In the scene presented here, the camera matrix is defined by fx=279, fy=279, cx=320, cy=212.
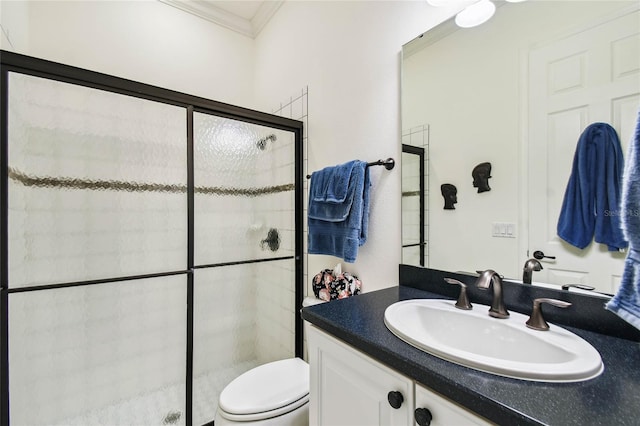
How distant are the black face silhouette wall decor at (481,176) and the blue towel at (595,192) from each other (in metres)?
0.23

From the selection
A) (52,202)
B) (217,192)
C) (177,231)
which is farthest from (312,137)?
(52,202)

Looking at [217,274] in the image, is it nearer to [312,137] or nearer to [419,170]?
[312,137]

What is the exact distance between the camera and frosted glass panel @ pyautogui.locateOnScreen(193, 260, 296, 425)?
155 centimetres

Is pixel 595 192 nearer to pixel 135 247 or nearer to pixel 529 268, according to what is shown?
pixel 529 268

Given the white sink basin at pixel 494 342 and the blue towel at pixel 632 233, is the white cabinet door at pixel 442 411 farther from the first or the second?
the blue towel at pixel 632 233

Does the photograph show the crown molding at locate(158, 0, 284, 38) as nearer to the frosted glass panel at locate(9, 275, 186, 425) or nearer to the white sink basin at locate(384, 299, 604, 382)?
the frosted glass panel at locate(9, 275, 186, 425)

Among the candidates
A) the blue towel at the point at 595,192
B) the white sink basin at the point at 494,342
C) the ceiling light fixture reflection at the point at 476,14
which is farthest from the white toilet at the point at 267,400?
the ceiling light fixture reflection at the point at 476,14

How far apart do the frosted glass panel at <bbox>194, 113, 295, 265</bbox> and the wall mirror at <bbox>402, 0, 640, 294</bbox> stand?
2.96 feet

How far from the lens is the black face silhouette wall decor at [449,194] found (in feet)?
3.60

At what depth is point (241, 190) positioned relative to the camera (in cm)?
171

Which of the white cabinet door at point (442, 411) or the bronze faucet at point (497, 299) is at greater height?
the bronze faucet at point (497, 299)

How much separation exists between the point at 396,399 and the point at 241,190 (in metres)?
1.37

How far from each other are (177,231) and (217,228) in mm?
210

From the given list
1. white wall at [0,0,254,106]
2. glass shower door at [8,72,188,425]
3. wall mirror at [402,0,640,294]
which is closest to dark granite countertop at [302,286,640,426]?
wall mirror at [402,0,640,294]
